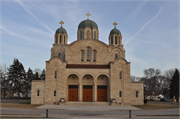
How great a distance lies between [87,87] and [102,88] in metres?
3.00

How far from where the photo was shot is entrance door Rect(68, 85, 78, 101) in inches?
1346

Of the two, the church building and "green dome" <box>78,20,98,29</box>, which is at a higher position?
"green dome" <box>78,20,98,29</box>

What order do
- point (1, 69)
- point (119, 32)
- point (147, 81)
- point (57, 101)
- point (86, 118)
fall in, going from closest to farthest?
point (86, 118)
point (57, 101)
point (119, 32)
point (1, 69)
point (147, 81)

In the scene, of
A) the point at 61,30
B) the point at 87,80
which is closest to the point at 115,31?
the point at 61,30

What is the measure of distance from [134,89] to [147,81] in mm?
30163

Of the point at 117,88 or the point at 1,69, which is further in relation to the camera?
the point at 1,69

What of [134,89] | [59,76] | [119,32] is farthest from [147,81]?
[59,76]

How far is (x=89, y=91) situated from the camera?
113 feet

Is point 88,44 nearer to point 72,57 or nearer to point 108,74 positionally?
point 72,57

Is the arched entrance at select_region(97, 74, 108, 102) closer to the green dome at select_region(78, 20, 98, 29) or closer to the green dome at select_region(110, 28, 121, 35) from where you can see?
A: the green dome at select_region(110, 28, 121, 35)

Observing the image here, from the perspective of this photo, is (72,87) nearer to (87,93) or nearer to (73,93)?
(73,93)

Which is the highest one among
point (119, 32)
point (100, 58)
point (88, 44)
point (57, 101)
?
point (119, 32)

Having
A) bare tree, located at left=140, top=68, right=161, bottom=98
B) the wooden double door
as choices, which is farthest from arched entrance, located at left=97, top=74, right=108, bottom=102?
bare tree, located at left=140, top=68, right=161, bottom=98

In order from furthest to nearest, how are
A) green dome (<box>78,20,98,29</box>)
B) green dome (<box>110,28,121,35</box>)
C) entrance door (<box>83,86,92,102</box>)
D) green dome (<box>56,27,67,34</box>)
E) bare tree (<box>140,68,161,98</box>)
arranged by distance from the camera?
bare tree (<box>140,68,161,98</box>) < green dome (<box>56,27,67,34</box>) < green dome (<box>110,28,121,35</box>) < green dome (<box>78,20,98,29</box>) < entrance door (<box>83,86,92,102</box>)
